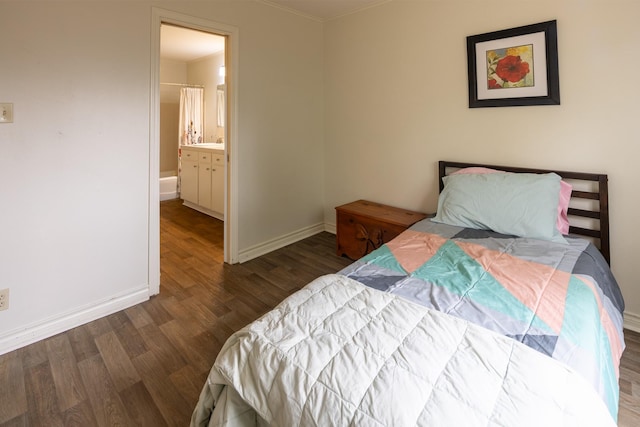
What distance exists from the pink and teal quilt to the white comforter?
16cm

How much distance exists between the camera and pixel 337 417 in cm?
82

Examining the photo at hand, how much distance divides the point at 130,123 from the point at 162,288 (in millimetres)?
1291

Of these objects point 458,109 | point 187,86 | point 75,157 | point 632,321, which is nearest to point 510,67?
point 458,109

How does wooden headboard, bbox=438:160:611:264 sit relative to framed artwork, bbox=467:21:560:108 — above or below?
below

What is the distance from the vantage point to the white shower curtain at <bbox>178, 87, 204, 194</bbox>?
557 centimetres

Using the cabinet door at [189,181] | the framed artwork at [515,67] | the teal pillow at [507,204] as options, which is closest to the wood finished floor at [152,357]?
the teal pillow at [507,204]

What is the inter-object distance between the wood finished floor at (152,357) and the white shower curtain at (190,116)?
10.5ft

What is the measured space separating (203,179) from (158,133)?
232 cm

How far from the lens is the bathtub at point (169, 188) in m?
5.62

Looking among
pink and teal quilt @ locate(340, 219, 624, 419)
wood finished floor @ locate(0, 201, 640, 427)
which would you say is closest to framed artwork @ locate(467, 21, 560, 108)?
pink and teal quilt @ locate(340, 219, 624, 419)

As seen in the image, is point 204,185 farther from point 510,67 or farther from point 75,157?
point 510,67

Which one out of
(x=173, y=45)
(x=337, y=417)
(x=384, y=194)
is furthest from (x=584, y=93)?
(x=173, y=45)

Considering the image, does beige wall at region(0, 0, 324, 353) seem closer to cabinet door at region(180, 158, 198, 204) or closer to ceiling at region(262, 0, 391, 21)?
ceiling at region(262, 0, 391, 21)

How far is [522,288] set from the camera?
56.8 inches
